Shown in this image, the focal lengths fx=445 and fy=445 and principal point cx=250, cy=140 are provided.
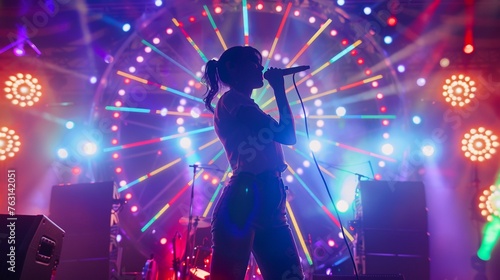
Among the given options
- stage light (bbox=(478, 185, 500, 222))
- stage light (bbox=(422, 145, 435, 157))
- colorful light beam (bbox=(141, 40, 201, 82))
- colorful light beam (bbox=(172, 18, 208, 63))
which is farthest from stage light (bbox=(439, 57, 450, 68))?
colorful light beam (bbox=(141, 40, 201, 82))

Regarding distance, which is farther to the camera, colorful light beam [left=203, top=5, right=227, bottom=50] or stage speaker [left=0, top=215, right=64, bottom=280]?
colorful light beam [left=203, top=5, right=227, bottom=50]

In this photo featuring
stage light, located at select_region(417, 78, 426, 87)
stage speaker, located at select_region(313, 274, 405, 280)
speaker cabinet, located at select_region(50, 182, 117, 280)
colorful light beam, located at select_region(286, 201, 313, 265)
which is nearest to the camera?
stage speaker, located at select_region(313, 274, 405, 280)

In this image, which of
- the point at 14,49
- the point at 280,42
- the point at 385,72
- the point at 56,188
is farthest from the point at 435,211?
the point at 14,49

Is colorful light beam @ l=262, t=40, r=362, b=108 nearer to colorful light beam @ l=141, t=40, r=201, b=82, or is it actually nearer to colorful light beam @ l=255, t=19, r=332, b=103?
colorful light beam @ l=255, t=19, r=332, b=103

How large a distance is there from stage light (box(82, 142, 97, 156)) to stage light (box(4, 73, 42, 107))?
1839 mm

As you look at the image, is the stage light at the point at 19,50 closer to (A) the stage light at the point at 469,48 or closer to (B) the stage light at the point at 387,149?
(B) the stage light at the point at 387,149

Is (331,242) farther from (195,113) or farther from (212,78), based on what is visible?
(212,78)

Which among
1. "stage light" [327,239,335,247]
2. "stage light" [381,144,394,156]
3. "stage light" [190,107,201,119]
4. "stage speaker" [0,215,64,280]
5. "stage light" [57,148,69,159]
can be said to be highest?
"stage light" [190,107,201,119]

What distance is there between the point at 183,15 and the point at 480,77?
5418 millimetres

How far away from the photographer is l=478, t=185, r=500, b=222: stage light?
7359mm

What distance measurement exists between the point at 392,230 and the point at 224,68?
392cm

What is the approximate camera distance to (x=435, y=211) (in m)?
7.66

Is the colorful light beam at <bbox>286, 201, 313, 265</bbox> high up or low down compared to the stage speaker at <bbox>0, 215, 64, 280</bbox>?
down

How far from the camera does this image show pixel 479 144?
7816mm
